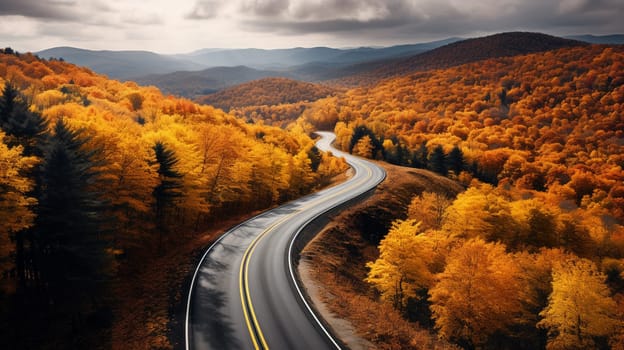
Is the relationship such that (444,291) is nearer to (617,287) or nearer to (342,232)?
(342,232)

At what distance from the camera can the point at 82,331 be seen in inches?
879

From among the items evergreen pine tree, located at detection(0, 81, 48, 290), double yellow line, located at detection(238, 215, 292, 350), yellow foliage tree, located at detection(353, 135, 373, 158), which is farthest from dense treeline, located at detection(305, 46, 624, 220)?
evergreen pine tree, located at detection(0, 81, 48, 290)

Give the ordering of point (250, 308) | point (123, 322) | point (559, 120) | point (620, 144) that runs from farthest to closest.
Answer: point (559, 120) < point (620, 144) < point (250, 308) < point (123, 322)

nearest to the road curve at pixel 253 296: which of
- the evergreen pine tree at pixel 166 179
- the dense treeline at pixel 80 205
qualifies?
the dense treeline at pixel 80 205

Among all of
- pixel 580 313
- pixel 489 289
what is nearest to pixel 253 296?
pixel 489 289

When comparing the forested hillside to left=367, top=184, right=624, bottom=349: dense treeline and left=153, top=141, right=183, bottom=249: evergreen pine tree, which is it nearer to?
left=367, top=184, right=624, bottom=349: dense treeline

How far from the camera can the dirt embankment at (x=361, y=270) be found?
23.1 meters

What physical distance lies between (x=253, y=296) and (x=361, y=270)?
18023 millimetres

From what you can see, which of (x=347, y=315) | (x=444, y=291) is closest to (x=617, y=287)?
(x=444, y=291)

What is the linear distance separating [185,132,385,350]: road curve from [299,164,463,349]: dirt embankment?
1832 millimetres

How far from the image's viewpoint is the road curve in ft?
70.1

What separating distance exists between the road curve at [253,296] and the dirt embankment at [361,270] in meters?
1.83

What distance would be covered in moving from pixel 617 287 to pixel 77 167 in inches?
2648

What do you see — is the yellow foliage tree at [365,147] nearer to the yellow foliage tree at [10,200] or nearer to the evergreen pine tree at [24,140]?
the evergreen pine tree at [24,140]
